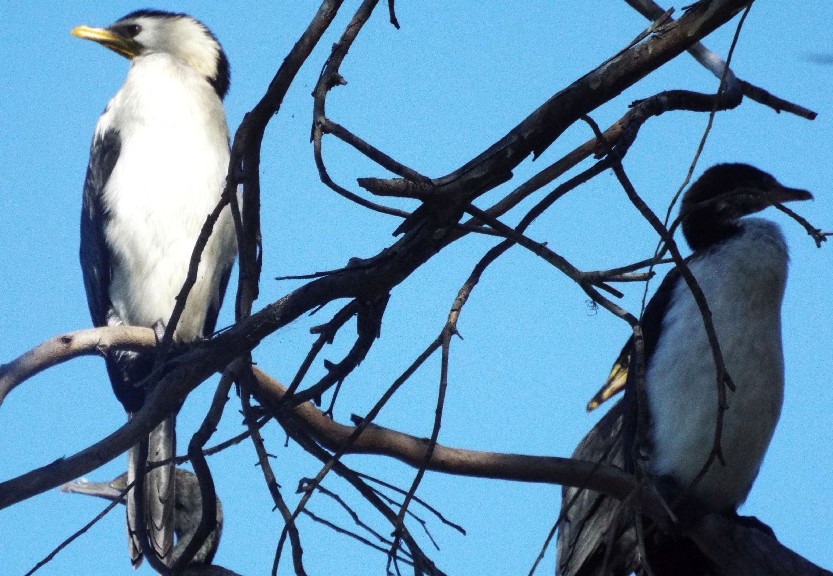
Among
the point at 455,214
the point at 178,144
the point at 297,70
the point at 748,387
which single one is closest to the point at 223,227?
the point at 178,144

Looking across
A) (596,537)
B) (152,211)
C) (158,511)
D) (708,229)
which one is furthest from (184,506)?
(708,229)

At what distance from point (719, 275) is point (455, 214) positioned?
231 cm

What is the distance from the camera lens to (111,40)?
631 centimetres

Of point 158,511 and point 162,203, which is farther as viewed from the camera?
point 162,203

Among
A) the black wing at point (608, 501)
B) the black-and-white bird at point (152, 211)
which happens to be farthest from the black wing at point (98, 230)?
the black wing at point (608, 501)

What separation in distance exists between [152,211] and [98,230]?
1.12 ft

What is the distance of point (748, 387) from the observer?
13.6ft

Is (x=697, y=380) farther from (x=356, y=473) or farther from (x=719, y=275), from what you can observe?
(x=356, y=473)

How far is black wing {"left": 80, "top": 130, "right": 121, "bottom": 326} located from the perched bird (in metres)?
1.24

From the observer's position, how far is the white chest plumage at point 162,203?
5441 millimetres

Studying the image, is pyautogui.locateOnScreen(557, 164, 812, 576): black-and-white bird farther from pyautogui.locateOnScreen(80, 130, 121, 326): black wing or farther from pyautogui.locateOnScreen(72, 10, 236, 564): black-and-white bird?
pyautogui.locateOnScreen(80, 130, 121, 326): black wing

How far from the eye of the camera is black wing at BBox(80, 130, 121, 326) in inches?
219

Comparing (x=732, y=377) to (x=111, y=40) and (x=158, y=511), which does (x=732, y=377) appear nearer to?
(x=158, y=511)

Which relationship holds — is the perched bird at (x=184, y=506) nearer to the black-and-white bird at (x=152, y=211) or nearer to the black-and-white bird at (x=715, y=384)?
the black-and-white bird at (x=152, y=211)
